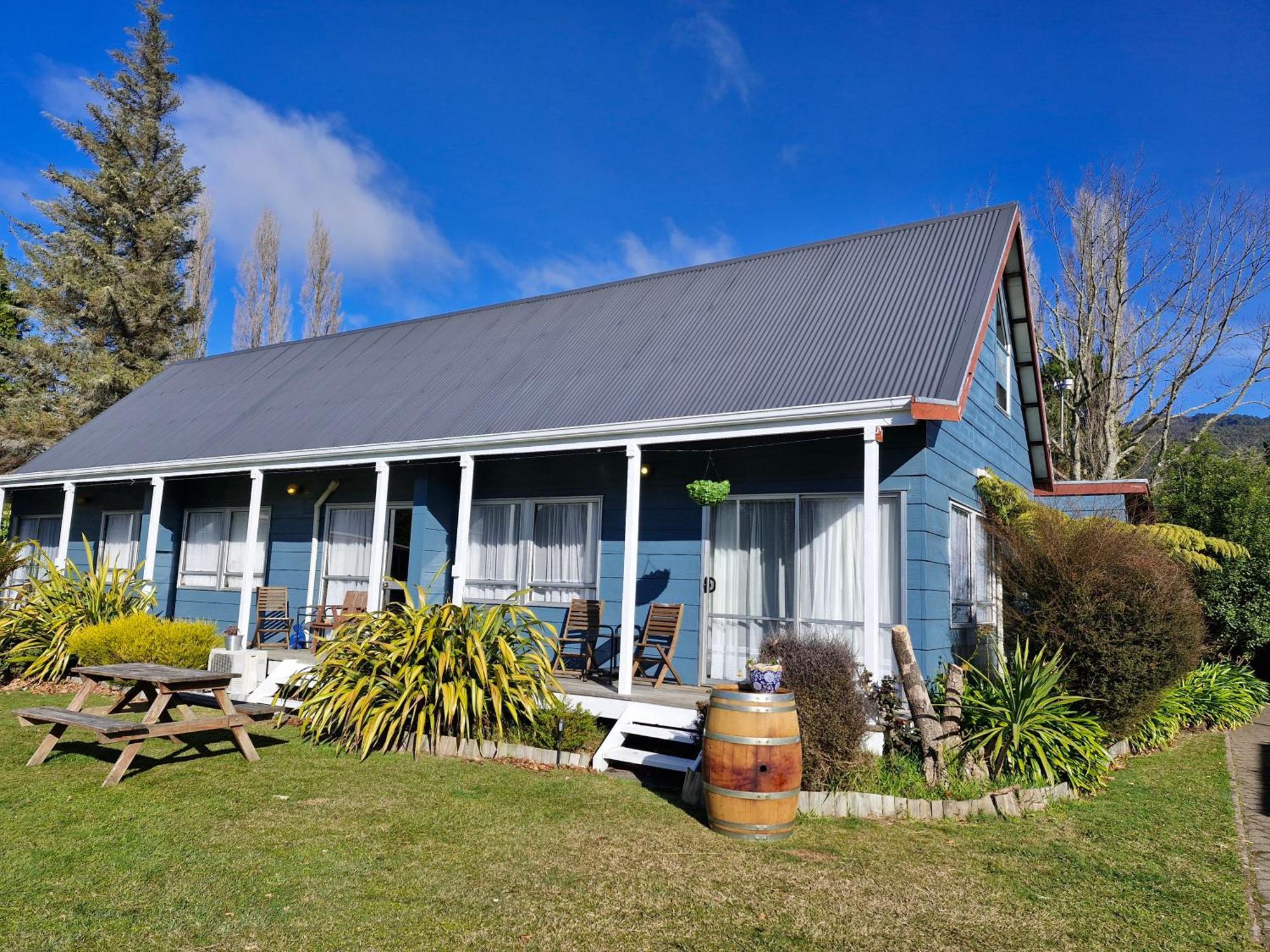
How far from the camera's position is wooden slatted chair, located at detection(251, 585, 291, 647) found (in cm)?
1303

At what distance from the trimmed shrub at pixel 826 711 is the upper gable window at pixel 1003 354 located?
6.57m

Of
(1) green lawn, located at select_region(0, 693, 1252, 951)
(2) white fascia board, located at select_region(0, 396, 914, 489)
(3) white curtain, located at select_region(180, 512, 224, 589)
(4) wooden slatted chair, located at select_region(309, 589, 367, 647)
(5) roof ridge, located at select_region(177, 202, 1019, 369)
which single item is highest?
(5) roof ridge, located at select_region(177, 202, 1019, 369)

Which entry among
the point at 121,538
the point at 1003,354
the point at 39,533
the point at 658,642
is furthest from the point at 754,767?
the point at 39,533

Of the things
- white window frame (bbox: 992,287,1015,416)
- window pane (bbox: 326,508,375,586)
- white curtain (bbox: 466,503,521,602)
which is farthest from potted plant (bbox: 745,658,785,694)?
window pane (bbox: 326,508,375,586)

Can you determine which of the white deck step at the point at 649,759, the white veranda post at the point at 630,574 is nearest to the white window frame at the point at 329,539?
the white veranda post at the point at 630,574

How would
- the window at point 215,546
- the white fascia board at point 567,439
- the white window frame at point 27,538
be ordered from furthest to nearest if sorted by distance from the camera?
the white window frame at point 27,538 → the window at point 215,546 → the white fascia board at point 567,439

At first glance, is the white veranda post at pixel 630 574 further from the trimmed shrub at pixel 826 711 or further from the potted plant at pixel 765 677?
the potted plant at pixel 765 677

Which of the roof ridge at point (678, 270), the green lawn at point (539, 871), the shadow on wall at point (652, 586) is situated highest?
the roof ridge at point (678, 270)

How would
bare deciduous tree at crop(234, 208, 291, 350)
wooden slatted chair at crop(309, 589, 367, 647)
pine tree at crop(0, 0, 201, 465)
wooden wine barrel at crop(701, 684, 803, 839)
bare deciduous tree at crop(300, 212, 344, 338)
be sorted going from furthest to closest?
bare deciduous tree at crop(300, 212, 344, 338) < bare deciduous tree at crop(234, 208, 291, 350) < pine tree at crop(0, 0, 201, 465) < wooden slatted chair at crop(309, 589, 367, 647) < wooden wine barrel at crop(701, 684, 803, 839)

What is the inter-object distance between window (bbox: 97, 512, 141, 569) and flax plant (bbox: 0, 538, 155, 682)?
4.03m

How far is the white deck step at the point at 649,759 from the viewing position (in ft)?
23.1

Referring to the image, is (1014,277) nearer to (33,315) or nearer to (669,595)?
(669,595)

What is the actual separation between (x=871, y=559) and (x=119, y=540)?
14.6 meters

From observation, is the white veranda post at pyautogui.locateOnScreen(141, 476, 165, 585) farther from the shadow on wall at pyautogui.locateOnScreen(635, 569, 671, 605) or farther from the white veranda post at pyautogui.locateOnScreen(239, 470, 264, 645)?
the shadow on wall at pyautogui.locateOnScreen(635, 569, 671, 605)
